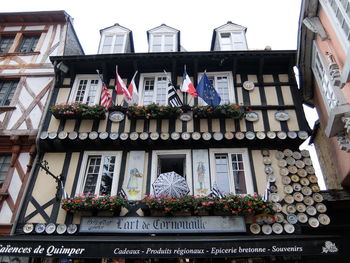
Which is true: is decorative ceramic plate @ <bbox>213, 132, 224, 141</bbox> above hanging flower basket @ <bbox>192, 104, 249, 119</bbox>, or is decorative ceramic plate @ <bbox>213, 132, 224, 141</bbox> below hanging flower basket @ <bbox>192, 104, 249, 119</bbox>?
below

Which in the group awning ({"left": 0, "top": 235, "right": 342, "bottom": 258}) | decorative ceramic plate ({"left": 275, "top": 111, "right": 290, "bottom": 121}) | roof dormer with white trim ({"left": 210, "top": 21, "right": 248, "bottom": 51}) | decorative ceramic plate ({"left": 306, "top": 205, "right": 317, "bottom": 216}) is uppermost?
roof dormer with white trim ({"left": 210, "top": 21, "right": 248, "bottom": 51})

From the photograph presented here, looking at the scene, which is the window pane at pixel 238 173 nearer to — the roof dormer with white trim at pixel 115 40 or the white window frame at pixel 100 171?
the white window frame at pixel 100 171

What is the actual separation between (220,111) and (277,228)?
4155 mm

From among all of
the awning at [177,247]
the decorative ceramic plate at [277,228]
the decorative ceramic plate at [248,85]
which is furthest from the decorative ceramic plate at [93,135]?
the decorative ceramic plate at [277,228]

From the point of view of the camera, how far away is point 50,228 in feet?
25.8

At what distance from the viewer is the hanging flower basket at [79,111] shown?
9.62 metres

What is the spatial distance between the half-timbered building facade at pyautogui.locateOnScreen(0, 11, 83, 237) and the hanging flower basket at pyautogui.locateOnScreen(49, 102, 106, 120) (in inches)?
36.7

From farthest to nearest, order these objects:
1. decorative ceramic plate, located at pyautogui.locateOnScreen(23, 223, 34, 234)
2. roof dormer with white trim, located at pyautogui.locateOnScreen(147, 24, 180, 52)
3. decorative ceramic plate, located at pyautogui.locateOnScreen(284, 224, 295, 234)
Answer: roof dormer with white trim, located at pyautogui.locateOnScreen(147, 24, 180, 52)
decorative ceramic plate, located at pyautogui.locateOnScreen(23, 223, 34, 234)
decorative ceramic plate, located at pyautogui.locateOnScreen(284, 224, 295, 234)

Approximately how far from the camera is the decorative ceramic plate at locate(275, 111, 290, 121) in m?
9.49

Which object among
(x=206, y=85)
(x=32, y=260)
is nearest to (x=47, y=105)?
(x=32, y=260)

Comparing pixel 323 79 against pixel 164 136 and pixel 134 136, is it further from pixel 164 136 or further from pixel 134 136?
pixel 134 136

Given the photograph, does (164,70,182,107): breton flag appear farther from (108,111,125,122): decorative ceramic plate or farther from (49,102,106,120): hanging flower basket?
(49,102,106,120): hanging flower basket

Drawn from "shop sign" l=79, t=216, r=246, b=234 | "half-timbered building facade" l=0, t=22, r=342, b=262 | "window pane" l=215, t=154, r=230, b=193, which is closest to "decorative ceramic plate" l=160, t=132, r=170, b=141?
"half-timbered building facade" l=0, t=22, r=342, b=262

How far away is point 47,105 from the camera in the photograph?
33.5 ft
